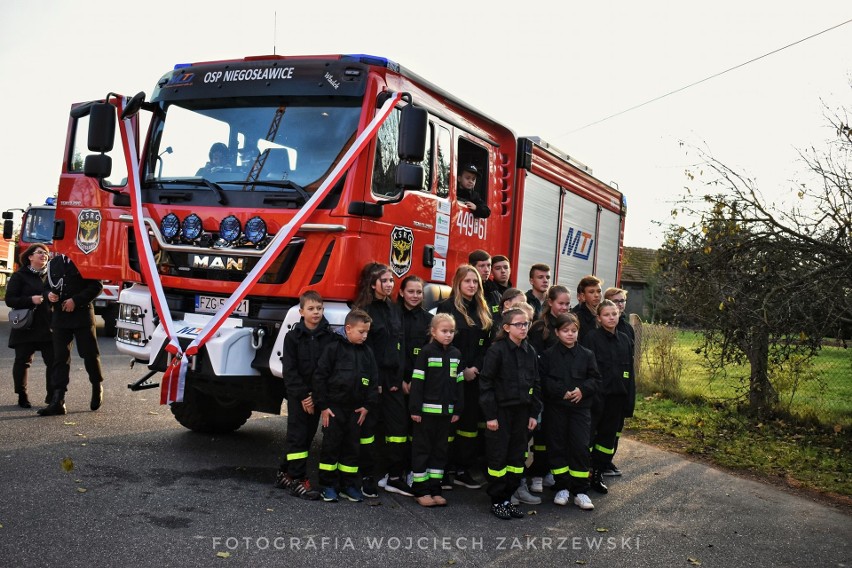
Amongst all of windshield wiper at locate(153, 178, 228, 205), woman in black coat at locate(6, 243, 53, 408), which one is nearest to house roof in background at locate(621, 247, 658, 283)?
woman in black coat at locate(6, 243, 53, 408)

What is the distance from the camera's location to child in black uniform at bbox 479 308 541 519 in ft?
18.0

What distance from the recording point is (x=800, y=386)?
416 inches

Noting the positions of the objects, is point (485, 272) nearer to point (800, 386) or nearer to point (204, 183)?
point (204, 183)

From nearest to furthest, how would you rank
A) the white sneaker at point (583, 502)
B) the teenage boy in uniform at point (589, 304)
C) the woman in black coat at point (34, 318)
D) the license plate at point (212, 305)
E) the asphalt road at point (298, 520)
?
the asphalt road at point (298, 520) < the white sneaker at point (583, 502) < the license plate at point (212, 305) < the teenage boy in uniform at point (589, 304) < the woman in black coat at point (34, 318)

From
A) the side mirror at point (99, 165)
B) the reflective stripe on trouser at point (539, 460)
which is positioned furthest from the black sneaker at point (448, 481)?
the side mirror at point (99, 165)

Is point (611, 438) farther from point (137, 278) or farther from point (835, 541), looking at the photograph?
point (137, 278)

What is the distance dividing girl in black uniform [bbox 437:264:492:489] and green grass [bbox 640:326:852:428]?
4.95 m

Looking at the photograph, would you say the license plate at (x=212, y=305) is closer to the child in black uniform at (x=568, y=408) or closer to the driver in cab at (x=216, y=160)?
the driver in cab at (x=216, y=160)

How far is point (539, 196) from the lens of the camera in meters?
8.55

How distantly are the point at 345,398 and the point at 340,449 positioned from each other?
1.20 feet

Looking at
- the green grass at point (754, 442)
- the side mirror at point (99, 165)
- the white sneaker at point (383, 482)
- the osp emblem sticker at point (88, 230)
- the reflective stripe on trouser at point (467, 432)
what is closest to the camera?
the white sneaker at point (383, 482)

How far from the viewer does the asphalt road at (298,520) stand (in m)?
4.30

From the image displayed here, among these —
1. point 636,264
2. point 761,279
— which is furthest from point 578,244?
Result: point 636,264

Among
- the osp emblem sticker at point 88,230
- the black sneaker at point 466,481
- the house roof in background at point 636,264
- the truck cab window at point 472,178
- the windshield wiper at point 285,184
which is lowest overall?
the black sneaker at point 466,481
